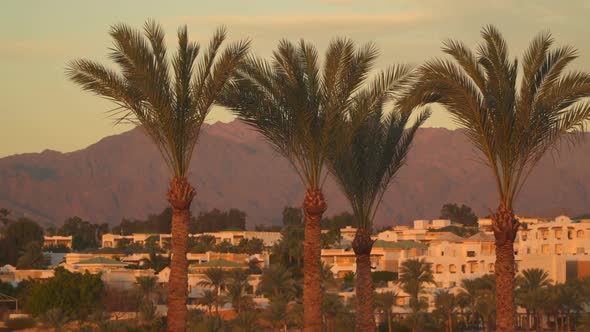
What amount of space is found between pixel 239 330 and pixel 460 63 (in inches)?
1579

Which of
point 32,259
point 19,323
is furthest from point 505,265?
point 32,259

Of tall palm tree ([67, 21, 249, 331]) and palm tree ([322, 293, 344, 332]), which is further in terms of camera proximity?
palm tree ([322, 293, 344, 332])

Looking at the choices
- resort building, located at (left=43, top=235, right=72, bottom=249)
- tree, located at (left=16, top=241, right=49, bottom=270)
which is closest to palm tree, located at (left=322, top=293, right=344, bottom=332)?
tree, located at (left=16, top=241, right=49, bottom=270)

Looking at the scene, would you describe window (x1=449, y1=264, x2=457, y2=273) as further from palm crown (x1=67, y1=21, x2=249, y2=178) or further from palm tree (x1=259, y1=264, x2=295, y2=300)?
palm crown (x1=67, y1=21, x2=249, y2=178)

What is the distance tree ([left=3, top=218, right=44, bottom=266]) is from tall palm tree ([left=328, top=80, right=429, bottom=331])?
115 metres

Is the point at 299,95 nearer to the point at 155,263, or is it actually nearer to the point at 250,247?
the point at 155,263

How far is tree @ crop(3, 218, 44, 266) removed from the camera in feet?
478

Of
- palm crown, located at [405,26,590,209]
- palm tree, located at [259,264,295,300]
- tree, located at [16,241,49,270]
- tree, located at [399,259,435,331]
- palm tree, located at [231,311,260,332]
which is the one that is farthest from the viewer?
tree, located at [16,241,49,270]

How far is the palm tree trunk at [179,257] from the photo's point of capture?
2897 cm

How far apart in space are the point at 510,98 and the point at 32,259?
105361 millimetres

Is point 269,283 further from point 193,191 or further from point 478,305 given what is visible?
point 193,191

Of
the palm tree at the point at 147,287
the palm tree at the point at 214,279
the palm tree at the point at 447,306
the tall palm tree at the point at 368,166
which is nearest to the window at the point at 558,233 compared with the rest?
the palm tree at the point at 214,279

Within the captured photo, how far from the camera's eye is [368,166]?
33.2 metres

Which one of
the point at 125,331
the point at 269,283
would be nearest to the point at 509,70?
the point at 125,331
